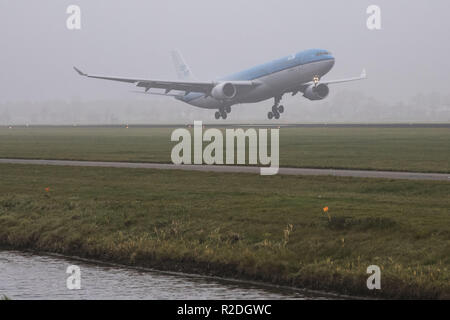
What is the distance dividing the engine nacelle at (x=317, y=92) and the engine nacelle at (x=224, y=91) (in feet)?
Answer: 31.5

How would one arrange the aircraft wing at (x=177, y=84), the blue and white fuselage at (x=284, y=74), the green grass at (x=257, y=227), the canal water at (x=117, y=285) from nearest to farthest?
1. the canal water at (x=117, y=285)
2. the green grass at (x=257, y=227)
3. the blue and white fuselage at (x=284, y=74)
4. the aircraft wing at (x=177, y=84)

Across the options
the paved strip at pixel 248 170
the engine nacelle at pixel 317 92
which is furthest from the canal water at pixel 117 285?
the engine nacelle at pixel 317 92

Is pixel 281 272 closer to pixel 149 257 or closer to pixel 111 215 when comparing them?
pixel 149 257

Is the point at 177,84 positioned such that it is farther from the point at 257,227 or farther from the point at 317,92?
the point at 257,227

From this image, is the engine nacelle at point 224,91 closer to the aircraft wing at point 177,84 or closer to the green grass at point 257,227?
the aircraft wing at point 177,84

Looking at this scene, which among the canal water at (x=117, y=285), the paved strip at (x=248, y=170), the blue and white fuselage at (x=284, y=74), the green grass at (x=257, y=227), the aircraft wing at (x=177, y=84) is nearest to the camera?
the canal water at (x=117, y=285)

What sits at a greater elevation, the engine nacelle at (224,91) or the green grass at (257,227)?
the engine nacelle at (224,91)

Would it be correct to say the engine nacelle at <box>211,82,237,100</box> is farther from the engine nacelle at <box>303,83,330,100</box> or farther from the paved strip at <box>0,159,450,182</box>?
the paved strip at <box>0,159,450,182</box>

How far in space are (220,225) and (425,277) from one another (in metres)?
9.55

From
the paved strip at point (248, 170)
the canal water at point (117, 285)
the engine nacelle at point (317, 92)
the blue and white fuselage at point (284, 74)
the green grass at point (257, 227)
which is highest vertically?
the blue and white fuselage at point (284, 74)

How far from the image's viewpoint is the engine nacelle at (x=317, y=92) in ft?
308

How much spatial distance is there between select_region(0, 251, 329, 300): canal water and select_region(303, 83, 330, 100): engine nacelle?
71.2 m

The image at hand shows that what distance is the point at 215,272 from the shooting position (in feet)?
77.7

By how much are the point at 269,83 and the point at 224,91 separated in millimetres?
6167
